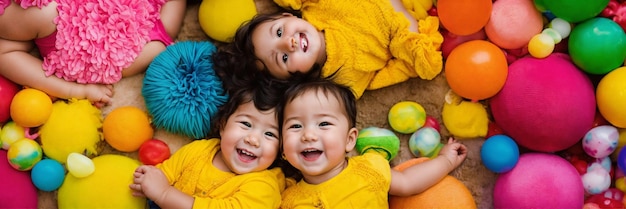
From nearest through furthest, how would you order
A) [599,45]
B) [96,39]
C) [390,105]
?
1. [599,45]
2. [96,39]
3. [390,105]

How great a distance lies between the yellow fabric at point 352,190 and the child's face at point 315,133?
34 mm

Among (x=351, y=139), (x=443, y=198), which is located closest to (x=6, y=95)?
(x=351, y=139)

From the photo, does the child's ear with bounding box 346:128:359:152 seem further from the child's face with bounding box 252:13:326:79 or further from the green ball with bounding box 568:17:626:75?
the green ball with bounding box 568:17:626:75

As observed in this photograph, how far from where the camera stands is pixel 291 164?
158cm

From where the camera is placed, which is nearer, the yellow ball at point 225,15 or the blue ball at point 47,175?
the blue ball at point 47,175

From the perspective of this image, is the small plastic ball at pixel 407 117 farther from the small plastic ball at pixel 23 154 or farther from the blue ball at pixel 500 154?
the small plastic ball at pixel 23 154

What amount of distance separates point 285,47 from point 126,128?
0.40 metres

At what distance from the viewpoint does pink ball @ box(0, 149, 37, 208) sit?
60.8 inches

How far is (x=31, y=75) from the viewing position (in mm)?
1608

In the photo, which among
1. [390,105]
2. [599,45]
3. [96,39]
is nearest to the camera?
[599,45]

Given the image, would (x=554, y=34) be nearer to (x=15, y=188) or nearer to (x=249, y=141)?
(x=249, y=141)

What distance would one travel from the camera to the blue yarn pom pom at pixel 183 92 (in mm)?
1611

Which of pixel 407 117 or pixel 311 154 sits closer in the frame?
pixel 311 154

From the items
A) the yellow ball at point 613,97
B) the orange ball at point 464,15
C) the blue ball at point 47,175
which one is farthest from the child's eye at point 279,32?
the yellow ball at point 613,97
